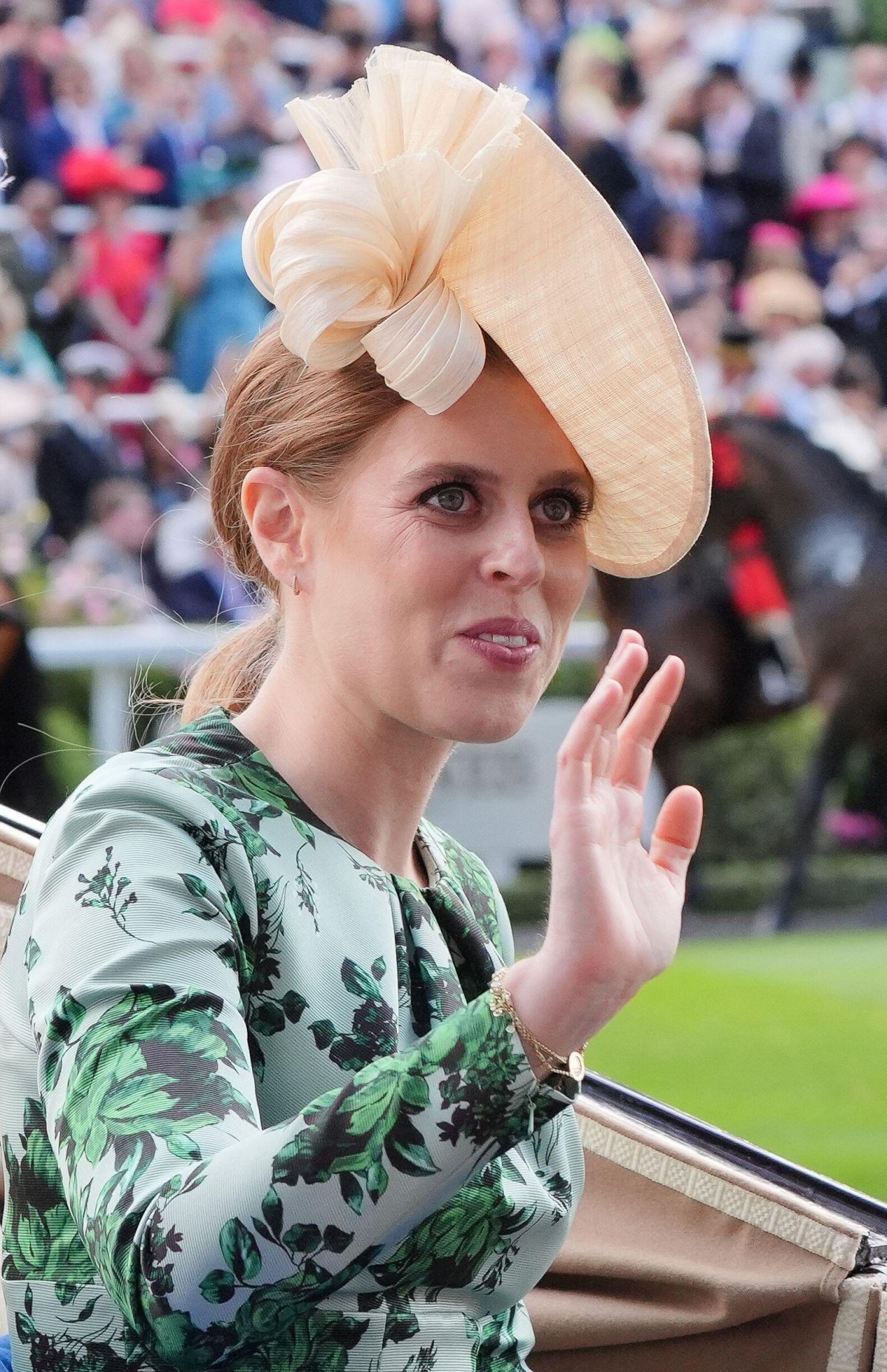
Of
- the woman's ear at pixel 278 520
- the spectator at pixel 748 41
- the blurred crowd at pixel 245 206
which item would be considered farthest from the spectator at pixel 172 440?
the woman's ear at pixel 278 520

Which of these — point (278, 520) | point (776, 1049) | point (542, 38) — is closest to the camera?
point (278, 520)

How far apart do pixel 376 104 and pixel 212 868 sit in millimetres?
536

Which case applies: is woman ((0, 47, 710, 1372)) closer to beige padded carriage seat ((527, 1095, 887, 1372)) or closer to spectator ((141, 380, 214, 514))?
beige padded carriage seat ((527, 1095, 887, 1372))

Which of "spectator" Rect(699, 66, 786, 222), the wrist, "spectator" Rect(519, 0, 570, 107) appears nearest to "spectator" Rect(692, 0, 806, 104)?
"spectator" Rect(699, 66, 786, 222)

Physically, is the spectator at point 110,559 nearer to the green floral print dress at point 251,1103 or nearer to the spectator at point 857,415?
the spectator at point 857,415

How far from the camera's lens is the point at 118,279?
8891 mm

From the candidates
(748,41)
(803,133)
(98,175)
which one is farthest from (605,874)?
(748,41)

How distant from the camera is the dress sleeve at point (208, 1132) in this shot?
1.01 meters

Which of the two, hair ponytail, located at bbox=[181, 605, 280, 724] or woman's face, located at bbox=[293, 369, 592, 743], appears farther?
hair ponytail, located at bbox=[181, 605, 280, 724]

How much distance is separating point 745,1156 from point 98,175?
788cm

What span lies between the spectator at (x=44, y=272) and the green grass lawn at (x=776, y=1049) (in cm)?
398

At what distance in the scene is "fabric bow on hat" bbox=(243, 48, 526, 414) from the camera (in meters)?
1.29

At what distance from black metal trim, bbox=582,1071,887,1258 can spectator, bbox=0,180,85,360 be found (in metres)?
7.43

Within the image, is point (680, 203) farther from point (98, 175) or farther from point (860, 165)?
point (98, 175)
